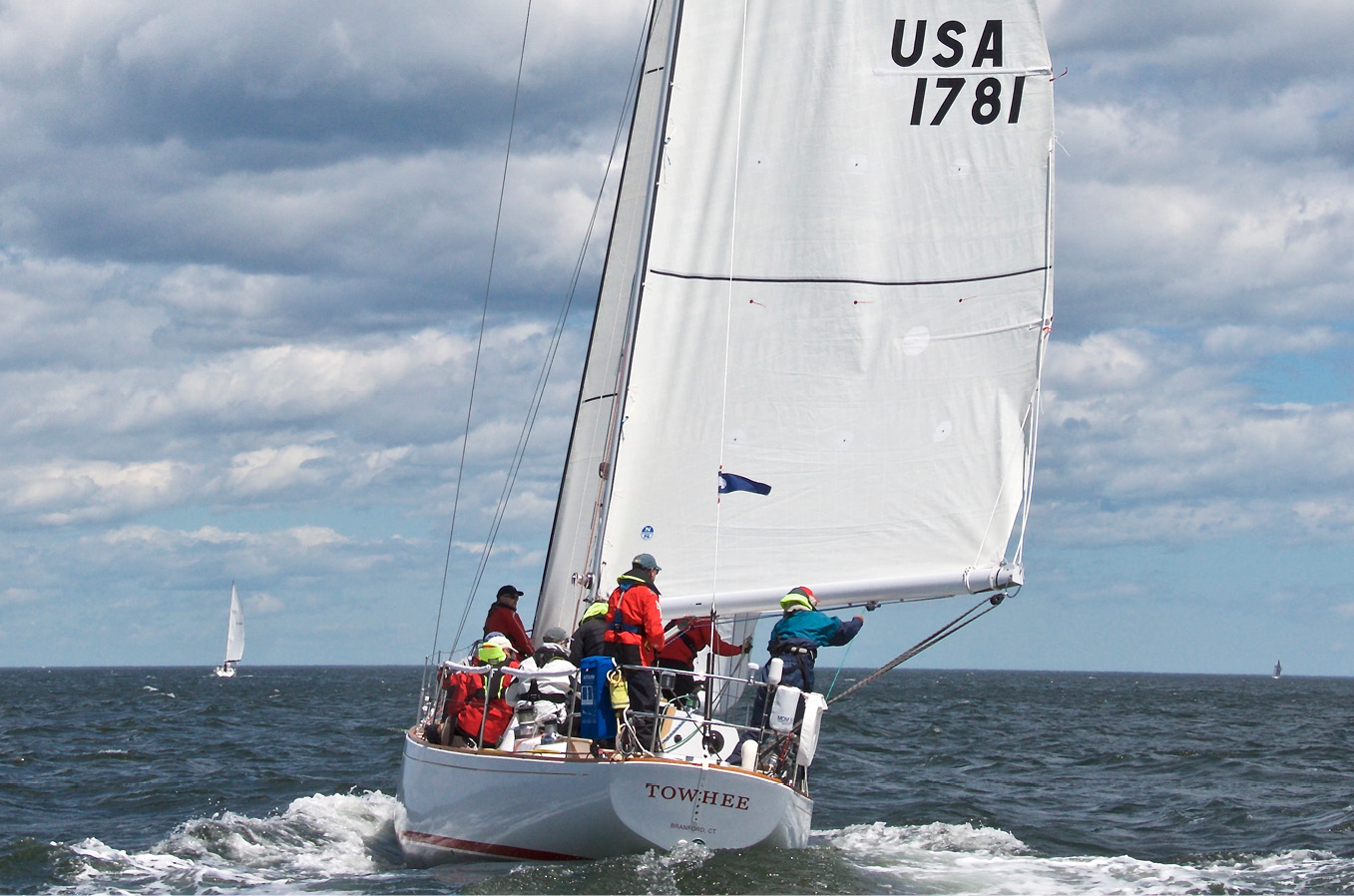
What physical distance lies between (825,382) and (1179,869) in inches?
203

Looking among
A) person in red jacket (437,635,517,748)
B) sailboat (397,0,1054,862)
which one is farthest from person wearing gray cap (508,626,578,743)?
sailboat (397,0,1054,862)

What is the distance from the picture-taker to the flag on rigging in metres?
→ 12.4

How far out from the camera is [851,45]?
1264 cm

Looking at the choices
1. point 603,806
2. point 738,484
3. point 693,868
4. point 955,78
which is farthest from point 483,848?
point 955,78

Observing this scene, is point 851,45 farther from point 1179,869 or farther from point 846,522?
point 1179,869

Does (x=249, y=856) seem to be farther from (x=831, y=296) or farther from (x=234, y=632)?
(x=234, y=632)

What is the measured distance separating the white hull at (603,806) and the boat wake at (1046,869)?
4.97 feet

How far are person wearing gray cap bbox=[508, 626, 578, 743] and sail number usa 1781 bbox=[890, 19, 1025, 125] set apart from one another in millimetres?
5587

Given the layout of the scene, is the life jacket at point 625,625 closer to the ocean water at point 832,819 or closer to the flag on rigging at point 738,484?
the ocean water at point 832,819

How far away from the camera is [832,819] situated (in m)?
15.6

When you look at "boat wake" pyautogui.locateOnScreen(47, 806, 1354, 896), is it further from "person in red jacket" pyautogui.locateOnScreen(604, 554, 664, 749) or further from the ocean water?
"person in red jacket" pyautogui.locateOnScreen(604, 554, 664, 749)

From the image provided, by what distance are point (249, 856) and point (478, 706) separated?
2.95 m

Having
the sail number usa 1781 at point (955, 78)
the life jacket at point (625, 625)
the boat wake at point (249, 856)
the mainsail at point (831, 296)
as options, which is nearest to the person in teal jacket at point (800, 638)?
the mainsail at point (831, 296)

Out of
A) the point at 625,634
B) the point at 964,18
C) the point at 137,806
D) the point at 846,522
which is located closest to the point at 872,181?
the point at 964,18
